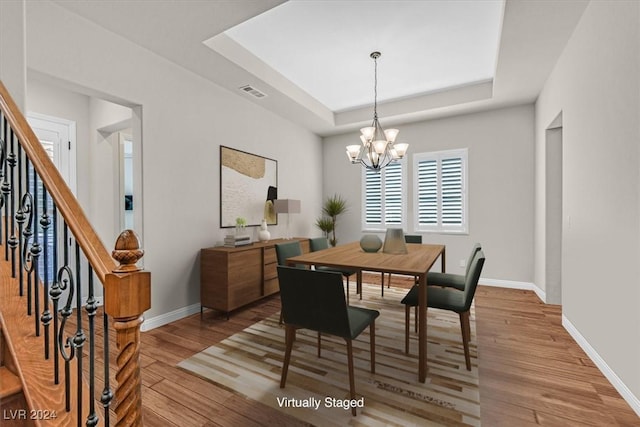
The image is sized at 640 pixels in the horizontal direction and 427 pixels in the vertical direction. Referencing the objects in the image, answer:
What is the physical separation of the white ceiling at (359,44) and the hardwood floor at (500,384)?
2791mm

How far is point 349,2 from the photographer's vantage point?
2596 mm

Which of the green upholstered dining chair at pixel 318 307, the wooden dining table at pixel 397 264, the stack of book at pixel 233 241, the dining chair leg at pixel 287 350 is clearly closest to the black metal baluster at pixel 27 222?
the green upholstered dining chair at pixel 318 307

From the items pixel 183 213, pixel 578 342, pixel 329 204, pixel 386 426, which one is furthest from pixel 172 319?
pixel 578 342

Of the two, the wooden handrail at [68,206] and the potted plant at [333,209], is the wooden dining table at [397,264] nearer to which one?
the wooden handrail at [68,206]

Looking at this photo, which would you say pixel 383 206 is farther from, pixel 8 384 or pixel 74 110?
pixel 8 384

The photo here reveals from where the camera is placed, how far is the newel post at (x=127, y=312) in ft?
2.99

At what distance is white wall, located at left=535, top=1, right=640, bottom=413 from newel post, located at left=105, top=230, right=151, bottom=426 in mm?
2594

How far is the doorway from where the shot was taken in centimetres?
365

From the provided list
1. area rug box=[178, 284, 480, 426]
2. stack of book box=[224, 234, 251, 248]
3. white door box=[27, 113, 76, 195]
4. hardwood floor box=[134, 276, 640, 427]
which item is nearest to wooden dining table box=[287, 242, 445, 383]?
area rug box=[178, 284, 480, 426]

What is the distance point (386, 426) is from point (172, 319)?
250cm

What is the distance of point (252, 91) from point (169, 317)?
2.92 metres

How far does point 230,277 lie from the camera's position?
3203 millimetres

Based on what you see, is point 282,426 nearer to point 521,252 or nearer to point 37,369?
point 37,369

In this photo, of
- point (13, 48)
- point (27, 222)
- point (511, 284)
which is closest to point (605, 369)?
point (511, 284)
